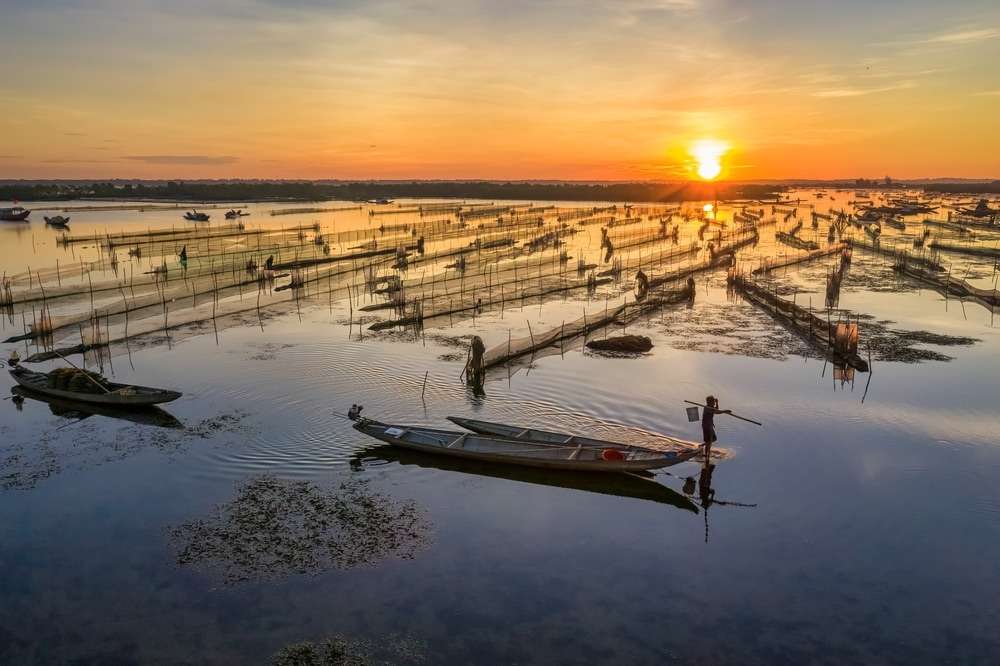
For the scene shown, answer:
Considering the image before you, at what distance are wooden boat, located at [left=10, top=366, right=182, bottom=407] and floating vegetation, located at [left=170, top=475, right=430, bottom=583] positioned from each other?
4906 millimetres

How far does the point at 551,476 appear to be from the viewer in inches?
520

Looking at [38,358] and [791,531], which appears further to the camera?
[38,358]

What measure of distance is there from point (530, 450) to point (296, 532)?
15.5 ft

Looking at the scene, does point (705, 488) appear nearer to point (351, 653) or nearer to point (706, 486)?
point (706, 486)

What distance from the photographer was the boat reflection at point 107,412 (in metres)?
15.8

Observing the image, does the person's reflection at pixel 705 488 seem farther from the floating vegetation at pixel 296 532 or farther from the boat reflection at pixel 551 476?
the floating vegetation at pixel 296 532

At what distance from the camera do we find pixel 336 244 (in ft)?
168

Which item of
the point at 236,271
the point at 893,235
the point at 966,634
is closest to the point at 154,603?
the point at 966,634

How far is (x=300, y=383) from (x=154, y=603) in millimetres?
9611

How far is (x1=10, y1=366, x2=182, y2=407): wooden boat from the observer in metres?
16.0

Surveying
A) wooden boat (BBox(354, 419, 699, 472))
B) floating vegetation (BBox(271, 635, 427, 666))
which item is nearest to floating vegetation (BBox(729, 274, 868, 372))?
wooden boat (BBox(354, 419, 699, 472))

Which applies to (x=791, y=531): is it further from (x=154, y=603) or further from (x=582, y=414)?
(x=154, y=603)

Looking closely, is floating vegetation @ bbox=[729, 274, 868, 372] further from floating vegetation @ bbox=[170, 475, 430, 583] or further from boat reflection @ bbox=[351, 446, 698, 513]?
floating vegetation @ bbox=[170, 475, 430, 583]

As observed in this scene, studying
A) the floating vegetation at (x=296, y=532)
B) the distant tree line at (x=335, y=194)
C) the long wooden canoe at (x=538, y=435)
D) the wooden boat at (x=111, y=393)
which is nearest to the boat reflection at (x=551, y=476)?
the long wooden canoe at (x=538, y=435)
